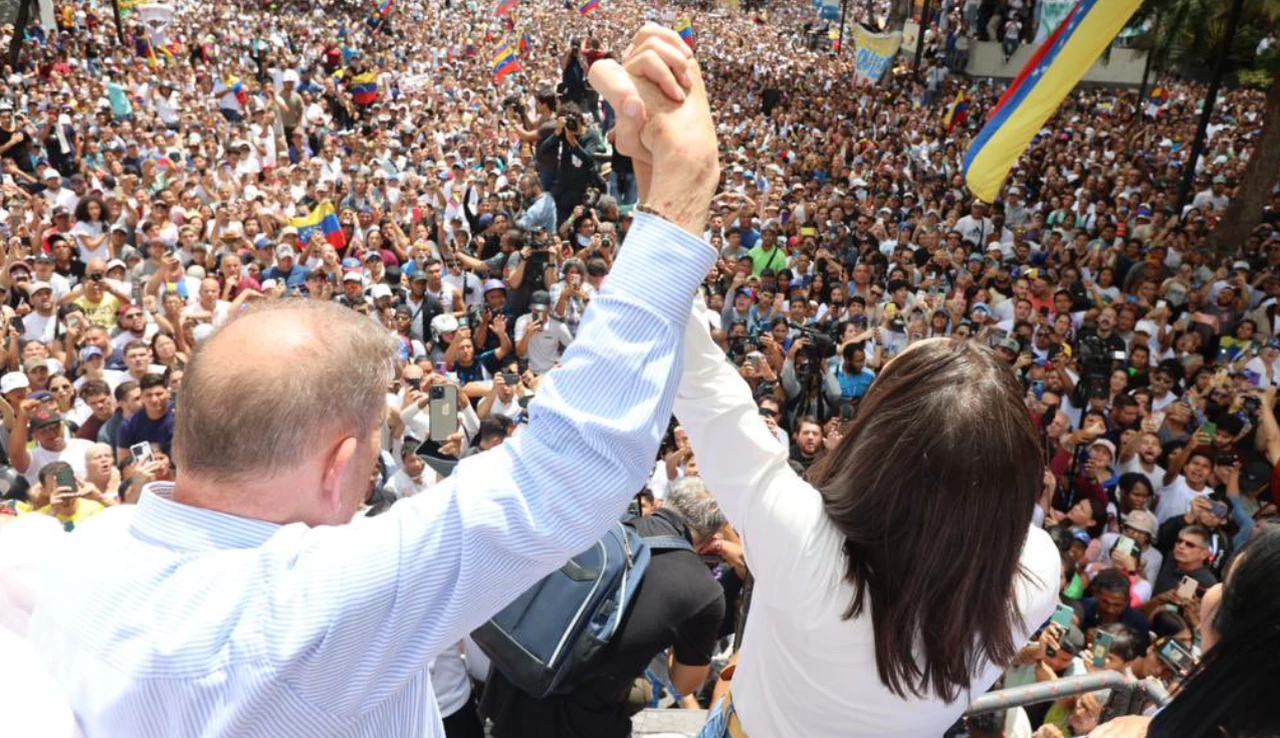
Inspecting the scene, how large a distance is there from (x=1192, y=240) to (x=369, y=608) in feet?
39.4

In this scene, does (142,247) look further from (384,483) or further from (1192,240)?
(1192,240)

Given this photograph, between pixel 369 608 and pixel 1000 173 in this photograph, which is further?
pixel 1000 173

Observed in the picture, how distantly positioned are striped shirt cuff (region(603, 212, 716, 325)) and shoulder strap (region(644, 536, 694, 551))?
4.88 feet

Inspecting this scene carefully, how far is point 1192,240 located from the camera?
10797mm

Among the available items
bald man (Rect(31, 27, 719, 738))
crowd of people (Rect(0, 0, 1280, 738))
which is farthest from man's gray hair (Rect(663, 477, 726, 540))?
bald man (Rect(31, 27, 719, 738))

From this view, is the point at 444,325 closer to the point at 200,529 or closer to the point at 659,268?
the point at 200,529

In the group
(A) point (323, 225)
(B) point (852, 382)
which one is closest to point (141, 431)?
(A) point (323, 225)

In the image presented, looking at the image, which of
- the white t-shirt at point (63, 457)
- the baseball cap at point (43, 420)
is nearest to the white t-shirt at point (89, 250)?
the baseball cap at point (43, 420)

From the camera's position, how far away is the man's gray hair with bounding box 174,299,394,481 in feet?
3.18

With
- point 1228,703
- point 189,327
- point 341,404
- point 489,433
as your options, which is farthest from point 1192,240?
point 341,404

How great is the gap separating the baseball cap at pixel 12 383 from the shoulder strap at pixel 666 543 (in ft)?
16.8

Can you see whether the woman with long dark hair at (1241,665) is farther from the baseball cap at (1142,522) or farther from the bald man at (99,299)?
the bald man at (99,299)

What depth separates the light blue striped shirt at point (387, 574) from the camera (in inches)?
34.9

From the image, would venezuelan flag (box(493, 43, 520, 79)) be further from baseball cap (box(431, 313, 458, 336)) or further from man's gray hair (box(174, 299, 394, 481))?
man's gray hair (box(174, 299, 394, 481))
